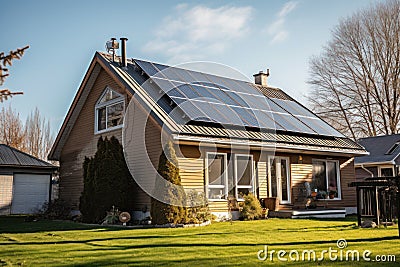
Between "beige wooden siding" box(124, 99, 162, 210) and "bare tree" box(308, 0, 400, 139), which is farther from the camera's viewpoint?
"bare tree" box(308, 0, 400, 139)

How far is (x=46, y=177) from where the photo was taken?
23.6m

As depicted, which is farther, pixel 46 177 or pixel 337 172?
pixel 46 177

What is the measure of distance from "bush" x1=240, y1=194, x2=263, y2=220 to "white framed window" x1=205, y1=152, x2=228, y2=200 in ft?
2.37

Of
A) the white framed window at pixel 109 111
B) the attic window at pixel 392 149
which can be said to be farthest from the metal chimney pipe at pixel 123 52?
the attic window at pixel 392 149

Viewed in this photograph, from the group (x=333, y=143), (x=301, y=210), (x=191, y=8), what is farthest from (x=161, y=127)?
(x=333, y=143)

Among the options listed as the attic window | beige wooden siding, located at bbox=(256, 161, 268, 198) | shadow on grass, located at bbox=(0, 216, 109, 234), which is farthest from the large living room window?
the attic window

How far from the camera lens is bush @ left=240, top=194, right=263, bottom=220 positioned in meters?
14.6

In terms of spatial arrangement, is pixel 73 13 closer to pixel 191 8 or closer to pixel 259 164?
pixel 191 8

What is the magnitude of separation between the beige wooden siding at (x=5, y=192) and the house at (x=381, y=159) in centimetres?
1779

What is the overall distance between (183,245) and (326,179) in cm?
1142

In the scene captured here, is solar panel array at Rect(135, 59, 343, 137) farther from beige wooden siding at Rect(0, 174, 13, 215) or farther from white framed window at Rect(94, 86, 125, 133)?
beige wooden siding at Rect(0, 174, 13, 215)

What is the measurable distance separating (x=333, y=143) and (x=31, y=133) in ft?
96.6

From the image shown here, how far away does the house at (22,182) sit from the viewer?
22.3m

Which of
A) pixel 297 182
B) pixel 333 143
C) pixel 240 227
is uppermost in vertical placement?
pixel 333 143
